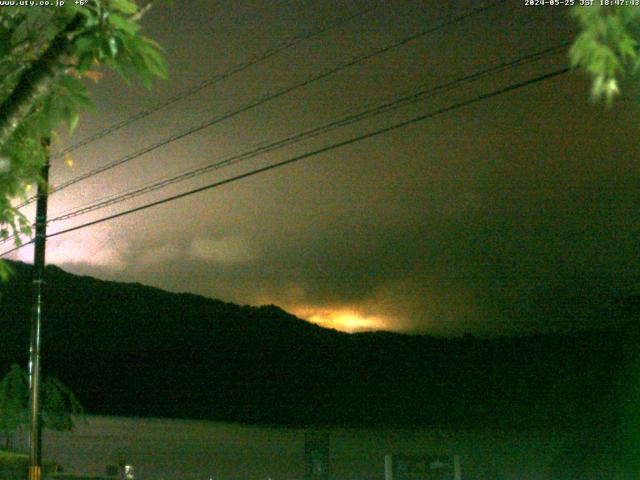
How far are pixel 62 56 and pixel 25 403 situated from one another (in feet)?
62.9

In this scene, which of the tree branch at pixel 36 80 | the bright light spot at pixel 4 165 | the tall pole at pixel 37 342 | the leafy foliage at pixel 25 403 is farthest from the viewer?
the leafy foliage at pixel 25 403

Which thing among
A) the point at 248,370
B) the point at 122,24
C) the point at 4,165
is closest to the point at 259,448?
the point at 248,370

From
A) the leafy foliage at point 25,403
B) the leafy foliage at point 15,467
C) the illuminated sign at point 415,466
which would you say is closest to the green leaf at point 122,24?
the illuminated sign at point 415,466

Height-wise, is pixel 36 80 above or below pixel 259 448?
above

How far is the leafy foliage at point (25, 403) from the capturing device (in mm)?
21141

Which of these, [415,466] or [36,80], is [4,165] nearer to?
[36,80]

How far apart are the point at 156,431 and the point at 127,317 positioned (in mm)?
15039

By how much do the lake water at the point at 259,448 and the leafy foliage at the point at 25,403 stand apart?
1591 centimetres

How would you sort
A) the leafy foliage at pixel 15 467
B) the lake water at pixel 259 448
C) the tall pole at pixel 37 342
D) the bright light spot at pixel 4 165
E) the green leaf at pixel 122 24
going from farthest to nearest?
1. the lake water at pixel 259 448
2. the leafy foliage at pixel 15 467
3. the tall pole at pixel 37 342
4. the bright light spot at pixel 4 165
5. the green leaf at pixel 122 24

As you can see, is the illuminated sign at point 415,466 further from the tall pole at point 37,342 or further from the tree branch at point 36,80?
the tree branch at point 36,80

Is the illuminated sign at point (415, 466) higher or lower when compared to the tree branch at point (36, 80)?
lower

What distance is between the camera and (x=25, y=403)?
Answer: 23.2 meters

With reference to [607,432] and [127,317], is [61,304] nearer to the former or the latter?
[127,317]

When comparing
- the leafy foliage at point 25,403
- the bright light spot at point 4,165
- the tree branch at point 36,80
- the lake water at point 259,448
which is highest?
the tree branch at point 36,80
